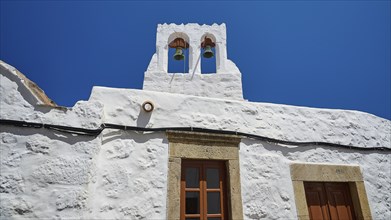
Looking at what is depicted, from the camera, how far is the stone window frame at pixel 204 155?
324 centimetres

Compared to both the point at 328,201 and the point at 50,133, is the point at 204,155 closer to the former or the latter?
the point at 50,133

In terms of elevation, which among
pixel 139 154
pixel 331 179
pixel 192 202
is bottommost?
pixel 192 202

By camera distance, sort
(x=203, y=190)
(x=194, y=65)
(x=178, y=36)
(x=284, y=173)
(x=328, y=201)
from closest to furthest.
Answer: (x=203, y=190) < (x=284, y=173) < (x=328, y=201) < (x=194, y=65) < (x=178, y=36)

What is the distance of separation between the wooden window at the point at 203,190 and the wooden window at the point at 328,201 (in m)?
1.31

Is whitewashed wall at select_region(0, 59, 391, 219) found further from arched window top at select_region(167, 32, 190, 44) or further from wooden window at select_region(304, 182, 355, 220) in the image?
arched window top at select_region(167, 32, 190, 44)

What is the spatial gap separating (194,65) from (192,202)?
312 cm

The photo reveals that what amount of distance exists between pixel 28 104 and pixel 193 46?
3700 mm

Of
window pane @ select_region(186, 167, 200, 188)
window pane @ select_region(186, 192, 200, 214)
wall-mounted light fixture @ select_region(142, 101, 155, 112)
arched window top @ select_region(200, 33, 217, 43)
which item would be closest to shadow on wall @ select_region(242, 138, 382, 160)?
window pane @ select_region(186, 167, 200, 188)

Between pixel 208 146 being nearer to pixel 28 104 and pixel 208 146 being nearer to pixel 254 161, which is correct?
pixel 254 161

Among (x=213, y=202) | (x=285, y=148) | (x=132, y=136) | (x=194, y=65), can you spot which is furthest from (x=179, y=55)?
(x=213, y=202)

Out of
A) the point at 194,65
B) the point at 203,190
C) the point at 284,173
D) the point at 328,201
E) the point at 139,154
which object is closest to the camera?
the point at 139,154

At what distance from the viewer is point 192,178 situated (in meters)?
3.48

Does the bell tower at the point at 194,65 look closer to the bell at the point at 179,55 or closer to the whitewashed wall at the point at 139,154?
the bell at the point at 179,55

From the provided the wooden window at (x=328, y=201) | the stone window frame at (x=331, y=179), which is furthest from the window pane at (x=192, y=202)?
the wooden window at (x=328, y=201)
